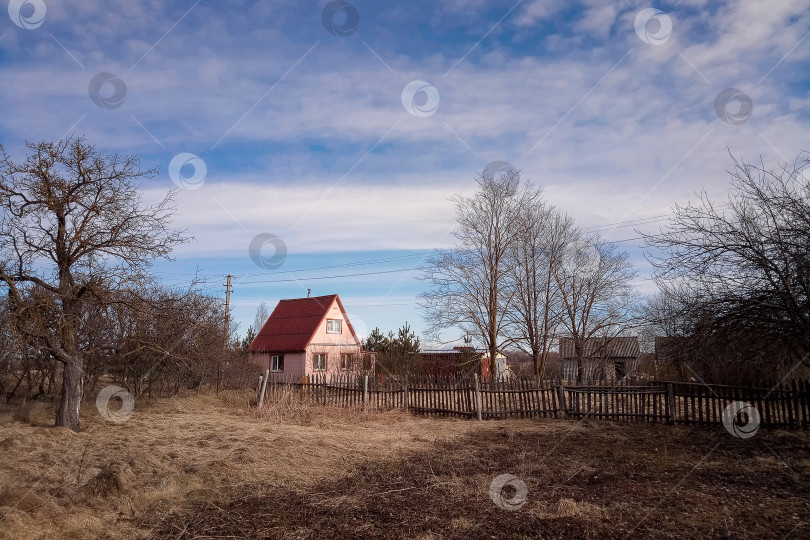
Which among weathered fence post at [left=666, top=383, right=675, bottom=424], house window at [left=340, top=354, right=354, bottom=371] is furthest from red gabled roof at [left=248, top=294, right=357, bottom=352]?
weathered fence post at [left=666, top=383, right=675, bottom=424]

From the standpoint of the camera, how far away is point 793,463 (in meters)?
8.32

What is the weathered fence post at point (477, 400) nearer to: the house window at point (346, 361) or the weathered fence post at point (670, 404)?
the weathered fence post at point (670, 404)

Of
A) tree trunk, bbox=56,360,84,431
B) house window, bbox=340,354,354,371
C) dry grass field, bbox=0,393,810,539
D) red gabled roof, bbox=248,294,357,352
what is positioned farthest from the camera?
red gabled roof, bbox=248,294,357,352

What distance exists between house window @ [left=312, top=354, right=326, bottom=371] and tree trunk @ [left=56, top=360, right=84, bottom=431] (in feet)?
77.3

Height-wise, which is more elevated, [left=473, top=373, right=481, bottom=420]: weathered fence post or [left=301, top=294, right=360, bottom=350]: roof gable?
[left=301, top=294, right=360, bottom=350]: roof gable

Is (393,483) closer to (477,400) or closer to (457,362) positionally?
(477,400)

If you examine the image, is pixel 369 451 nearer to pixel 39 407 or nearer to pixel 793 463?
pixel 793 463

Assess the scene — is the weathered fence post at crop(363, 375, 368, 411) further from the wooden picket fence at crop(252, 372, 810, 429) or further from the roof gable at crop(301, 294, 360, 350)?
the roof gable at crop(301, 294, 360, 350)

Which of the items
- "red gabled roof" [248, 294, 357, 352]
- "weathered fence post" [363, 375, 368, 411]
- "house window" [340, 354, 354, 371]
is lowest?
→ "weathered fence post" [363, 375, 368, 411]

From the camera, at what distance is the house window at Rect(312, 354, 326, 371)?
35.3m

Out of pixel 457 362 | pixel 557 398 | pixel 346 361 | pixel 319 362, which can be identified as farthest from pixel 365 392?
pixel 346 361

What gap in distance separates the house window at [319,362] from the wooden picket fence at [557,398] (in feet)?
50.0

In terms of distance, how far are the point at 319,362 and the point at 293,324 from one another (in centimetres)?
359

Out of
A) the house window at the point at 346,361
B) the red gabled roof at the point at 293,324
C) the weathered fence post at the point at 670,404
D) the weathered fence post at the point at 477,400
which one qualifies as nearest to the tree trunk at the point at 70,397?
the weathered fence post at the point at 477,400
